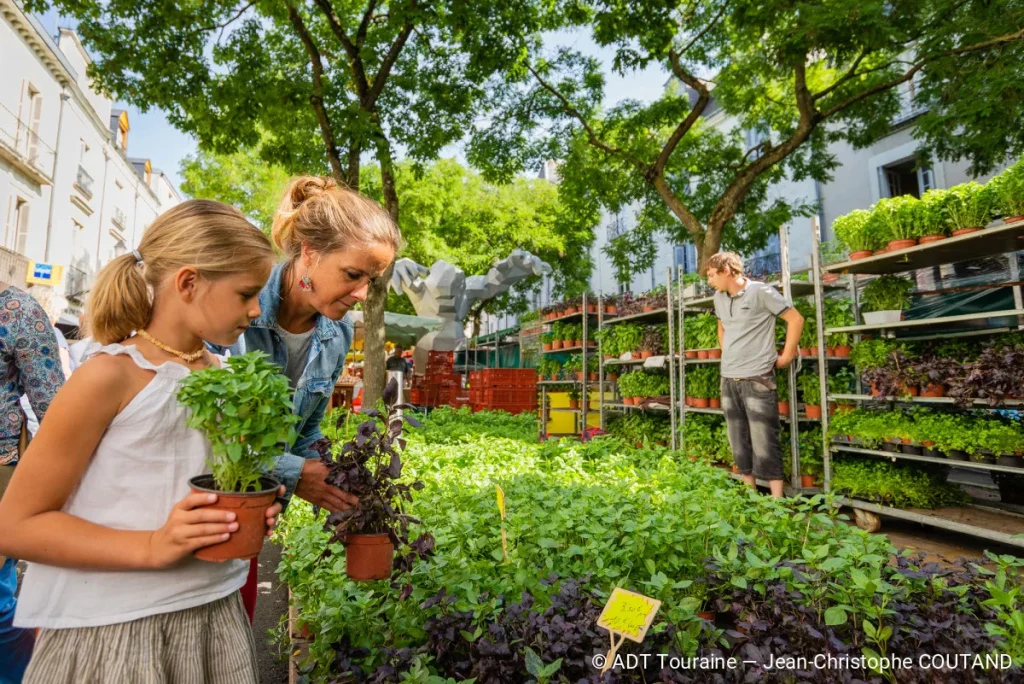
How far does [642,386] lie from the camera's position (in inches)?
368

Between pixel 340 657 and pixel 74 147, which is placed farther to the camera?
pixel 74 147

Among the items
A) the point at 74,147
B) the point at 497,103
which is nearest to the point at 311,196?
the point at 497,103

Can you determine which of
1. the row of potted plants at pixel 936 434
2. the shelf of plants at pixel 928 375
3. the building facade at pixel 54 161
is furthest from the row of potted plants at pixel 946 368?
the building facade at pixel 54 161

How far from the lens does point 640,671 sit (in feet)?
6.21

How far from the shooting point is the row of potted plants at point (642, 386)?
362 inches

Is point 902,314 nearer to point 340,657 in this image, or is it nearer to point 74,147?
point 340,657

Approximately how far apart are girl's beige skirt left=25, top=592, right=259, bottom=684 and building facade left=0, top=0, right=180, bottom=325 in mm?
16130

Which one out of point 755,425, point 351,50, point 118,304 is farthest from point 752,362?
point 351,50

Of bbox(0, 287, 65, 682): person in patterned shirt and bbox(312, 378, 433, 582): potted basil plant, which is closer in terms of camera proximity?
bbox(312, 378, 433, 582): potted basil plant

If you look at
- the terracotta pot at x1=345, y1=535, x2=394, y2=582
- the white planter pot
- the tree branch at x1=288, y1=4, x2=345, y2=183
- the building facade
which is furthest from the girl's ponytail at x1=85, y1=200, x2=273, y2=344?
the building facade

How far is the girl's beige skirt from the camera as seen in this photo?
1162 mm

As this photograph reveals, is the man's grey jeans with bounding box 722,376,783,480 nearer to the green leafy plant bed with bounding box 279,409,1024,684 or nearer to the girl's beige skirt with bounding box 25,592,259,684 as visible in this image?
the green leafy plant bed with bounding box 279,409,1024,684

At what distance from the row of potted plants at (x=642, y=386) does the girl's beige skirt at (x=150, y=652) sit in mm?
8311

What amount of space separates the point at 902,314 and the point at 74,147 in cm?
2682
